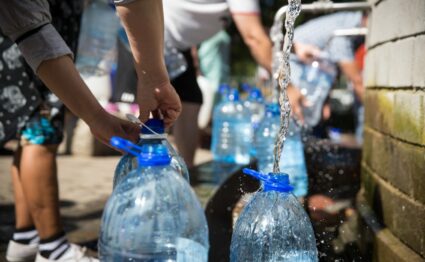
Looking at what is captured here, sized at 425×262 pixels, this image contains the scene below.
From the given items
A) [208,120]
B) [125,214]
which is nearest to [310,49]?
[125,214]

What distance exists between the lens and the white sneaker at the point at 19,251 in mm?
3061

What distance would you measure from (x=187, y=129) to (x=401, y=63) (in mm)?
2565

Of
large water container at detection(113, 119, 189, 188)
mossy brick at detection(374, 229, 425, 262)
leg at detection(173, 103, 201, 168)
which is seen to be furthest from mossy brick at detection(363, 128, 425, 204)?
leg at detection(173, 103, 201, 168)

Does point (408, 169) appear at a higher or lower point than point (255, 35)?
lower

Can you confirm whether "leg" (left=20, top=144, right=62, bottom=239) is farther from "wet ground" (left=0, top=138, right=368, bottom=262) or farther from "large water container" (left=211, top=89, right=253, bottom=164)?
"large water container" (left=211, top=89, right=253, bottom=164)

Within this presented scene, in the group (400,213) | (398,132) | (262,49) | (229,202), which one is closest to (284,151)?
(229,202)

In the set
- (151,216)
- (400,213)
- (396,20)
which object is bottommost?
(400,213)

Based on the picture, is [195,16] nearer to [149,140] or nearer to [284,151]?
[284,151]

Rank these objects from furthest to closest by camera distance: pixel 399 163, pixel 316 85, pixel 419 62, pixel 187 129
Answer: pixel 316 85
pixel 187 129
pixel 399 163
pixel 419 62

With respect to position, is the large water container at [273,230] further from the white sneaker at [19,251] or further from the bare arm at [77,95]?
the white sneaker at [19,251]

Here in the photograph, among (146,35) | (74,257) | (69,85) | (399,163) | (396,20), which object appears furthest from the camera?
(74,257)

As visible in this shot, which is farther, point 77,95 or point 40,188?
point 40,188

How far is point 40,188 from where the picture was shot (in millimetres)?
2900

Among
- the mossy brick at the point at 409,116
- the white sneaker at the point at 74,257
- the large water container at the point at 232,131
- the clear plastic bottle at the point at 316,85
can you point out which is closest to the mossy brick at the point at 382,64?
the mossy brick at the point at 409,116
